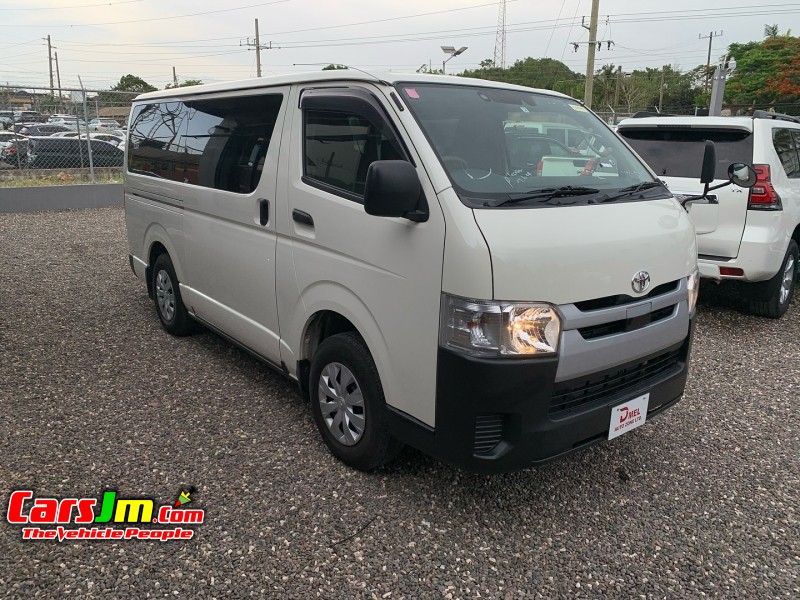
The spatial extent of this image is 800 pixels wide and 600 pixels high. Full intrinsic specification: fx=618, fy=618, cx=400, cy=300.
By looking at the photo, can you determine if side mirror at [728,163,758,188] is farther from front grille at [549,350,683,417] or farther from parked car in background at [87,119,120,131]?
parked car in background at [87,119,120,131]

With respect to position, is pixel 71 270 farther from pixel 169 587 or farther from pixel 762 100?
pixel 762 100

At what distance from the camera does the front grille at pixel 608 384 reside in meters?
2.60

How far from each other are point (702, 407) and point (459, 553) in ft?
7.64

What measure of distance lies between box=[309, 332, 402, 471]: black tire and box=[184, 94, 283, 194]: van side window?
4.04ft

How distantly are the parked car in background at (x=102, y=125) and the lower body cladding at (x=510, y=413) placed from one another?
1295 cm

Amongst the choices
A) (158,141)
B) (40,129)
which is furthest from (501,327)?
(40,129)

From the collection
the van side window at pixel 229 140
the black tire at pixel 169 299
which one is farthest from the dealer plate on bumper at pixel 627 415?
the black tire at pixel 169 299

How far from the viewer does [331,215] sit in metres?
3.07

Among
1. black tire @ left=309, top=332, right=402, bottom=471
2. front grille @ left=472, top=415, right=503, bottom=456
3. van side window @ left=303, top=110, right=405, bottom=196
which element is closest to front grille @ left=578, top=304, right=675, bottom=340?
front grille @ left=472, top=415, right=503, bottom=456

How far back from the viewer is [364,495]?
3049 millimetres

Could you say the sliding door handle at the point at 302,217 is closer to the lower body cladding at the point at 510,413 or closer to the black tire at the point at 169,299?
the lower body cladding at the point at 510,413

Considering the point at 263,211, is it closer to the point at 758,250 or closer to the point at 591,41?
the point at 758,250

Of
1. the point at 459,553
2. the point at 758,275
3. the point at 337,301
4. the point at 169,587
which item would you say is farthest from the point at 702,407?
the point at 169,587

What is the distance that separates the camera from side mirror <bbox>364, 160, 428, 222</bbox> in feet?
8.21
